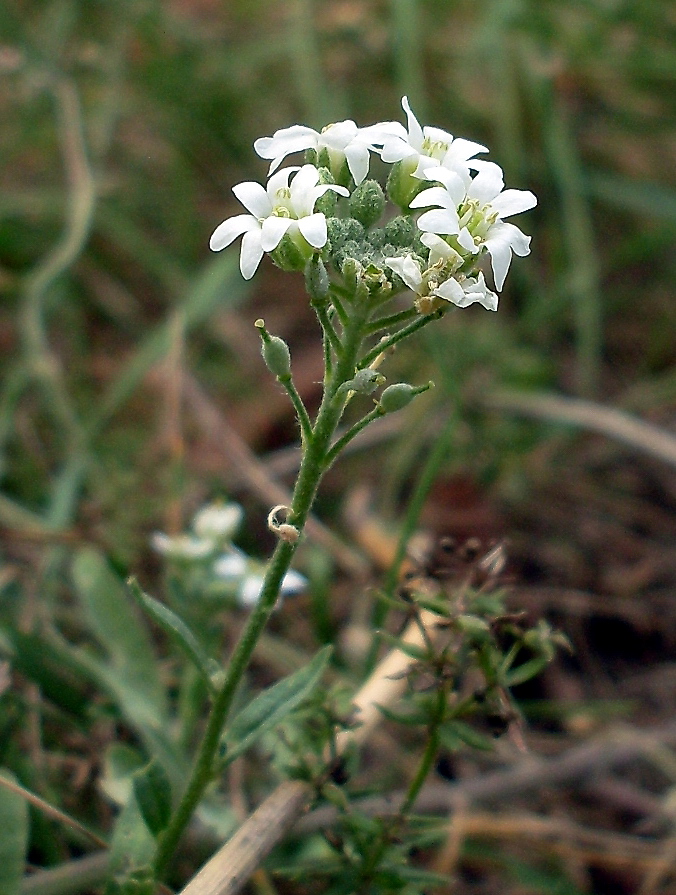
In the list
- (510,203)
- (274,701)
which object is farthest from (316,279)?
(274,701)

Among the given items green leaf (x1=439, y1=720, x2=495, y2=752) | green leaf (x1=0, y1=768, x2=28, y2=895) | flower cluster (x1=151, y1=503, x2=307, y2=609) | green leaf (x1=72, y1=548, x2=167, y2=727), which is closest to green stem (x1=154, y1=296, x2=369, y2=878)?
green leaf (x1=0, y1=768, x2=28, y2=895)

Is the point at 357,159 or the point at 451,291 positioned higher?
the point at 357,159

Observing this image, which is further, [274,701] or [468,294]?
[274,701]

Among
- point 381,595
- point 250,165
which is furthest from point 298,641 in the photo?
point 250,165

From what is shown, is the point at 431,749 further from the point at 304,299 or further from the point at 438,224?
the point at 304,299

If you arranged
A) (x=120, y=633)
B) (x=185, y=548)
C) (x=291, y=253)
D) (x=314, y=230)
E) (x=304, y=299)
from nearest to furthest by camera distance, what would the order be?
(x=314, y=230) → (x=291, y=253) → (x=120, y=633) → (x=185, y=548) → (x=304, y=299)

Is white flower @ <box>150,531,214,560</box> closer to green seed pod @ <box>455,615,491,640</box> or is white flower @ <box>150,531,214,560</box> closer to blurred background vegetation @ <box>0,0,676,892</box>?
blurred background vegetation @ <box>0,0,676,892</box>

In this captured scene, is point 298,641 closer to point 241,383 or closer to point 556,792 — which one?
point 556,792

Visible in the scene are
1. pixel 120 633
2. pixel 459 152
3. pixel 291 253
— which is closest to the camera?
pixel 291 253
